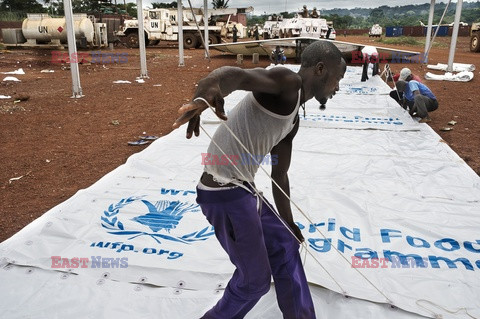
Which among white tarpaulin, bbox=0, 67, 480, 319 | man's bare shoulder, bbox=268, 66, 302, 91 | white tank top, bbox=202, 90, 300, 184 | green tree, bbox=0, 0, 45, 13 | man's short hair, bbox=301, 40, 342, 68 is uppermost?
green tree, bbox=0, 0, 45, 13

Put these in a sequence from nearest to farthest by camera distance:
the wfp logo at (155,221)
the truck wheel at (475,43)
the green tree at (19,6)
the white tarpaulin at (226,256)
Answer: the white tarpaulin at (226,256)
the wfp logo at (155,221)
the truck wheel at (475,43)
the green tree at (19,6)

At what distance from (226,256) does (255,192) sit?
85 centimetres

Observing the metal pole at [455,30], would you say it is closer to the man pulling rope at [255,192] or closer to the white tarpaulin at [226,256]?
the white tarpaulin at [226,256]

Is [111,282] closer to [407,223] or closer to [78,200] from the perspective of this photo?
[78,200]

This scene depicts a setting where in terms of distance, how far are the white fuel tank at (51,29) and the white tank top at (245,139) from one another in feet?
56.3

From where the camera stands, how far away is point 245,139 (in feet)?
4.63

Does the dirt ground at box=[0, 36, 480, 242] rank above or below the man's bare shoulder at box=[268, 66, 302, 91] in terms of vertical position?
below

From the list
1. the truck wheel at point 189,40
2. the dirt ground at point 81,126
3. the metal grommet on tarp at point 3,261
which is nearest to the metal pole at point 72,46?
the dirt ground at point 81,126

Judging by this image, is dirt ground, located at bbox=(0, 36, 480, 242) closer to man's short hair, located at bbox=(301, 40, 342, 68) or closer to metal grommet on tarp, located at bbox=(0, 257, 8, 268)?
metal grommet on tarp, located at bbox=(0, 257, 8, 268)

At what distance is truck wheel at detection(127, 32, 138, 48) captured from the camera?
19.2 metres

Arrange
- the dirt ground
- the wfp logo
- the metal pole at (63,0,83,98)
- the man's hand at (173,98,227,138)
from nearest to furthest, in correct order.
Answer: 1. the man's hand at (173,98,227,138)
2. the wfp logo
3. the dirt ground
4. the metal pole at (63,0,83,98)

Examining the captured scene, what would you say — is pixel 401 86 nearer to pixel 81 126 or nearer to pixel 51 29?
pixel 81 126

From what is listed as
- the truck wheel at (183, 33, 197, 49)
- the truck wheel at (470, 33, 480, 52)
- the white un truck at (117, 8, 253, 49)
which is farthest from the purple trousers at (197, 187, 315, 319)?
the truck wheel at (470, 33, 480, 52)

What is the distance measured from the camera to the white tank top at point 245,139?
136 centimetres
